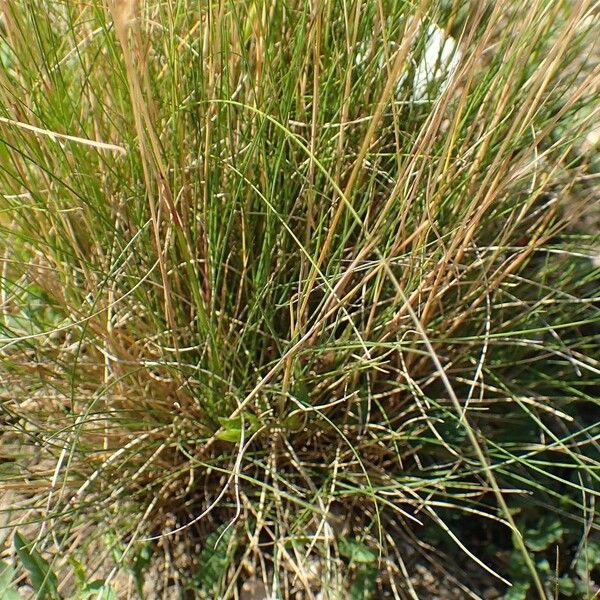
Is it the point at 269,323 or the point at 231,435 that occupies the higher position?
the point at 269,323

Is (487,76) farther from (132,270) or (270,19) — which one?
(132,270)

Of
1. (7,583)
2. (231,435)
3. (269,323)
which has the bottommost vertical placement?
(7,583)

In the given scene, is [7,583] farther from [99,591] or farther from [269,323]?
[269,323]

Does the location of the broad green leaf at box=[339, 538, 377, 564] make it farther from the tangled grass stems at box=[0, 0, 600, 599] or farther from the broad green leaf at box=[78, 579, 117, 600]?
the broad green leaf at box=[78, 579, 117, 600]

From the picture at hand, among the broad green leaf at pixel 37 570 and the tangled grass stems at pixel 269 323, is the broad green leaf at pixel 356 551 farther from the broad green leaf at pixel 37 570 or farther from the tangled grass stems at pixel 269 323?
the broad green leaf at pixel 37 570

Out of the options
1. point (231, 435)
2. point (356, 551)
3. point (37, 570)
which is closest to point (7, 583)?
point (37, 570)

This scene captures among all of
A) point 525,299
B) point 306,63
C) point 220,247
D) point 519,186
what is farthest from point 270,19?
point 525,299
